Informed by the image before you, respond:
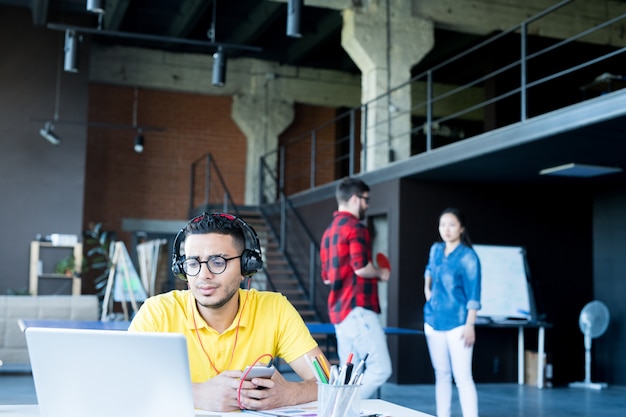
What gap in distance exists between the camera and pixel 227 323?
219cm

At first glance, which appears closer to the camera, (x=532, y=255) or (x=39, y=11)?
(x=532, y=255)

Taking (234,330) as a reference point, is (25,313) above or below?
below

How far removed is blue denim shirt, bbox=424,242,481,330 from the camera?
4.45 meters

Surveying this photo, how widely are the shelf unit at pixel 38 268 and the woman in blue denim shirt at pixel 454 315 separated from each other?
23.8 feet

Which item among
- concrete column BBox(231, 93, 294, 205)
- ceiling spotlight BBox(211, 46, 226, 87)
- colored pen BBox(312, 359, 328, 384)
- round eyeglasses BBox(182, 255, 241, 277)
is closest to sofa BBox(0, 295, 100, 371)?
ceiling spotlight BBox(211, 46, 226, 87)

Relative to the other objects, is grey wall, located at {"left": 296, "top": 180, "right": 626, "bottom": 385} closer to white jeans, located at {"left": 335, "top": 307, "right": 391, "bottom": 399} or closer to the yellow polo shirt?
white jeans, located at {"left": 335, "top": 307, "right": 391, "bottom": 399}

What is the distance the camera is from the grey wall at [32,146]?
10953 mm

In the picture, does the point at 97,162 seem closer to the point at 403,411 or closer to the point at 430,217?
the point at 430,217

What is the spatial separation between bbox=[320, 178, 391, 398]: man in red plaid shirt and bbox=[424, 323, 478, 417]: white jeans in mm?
344

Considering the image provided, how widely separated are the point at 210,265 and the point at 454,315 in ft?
8.65

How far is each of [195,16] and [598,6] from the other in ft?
17.2

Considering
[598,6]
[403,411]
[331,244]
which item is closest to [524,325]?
[331,244]

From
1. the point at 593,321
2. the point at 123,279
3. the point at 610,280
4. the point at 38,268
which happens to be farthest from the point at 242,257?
the point at 38,268

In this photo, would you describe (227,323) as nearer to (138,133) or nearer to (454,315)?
(454,315)
